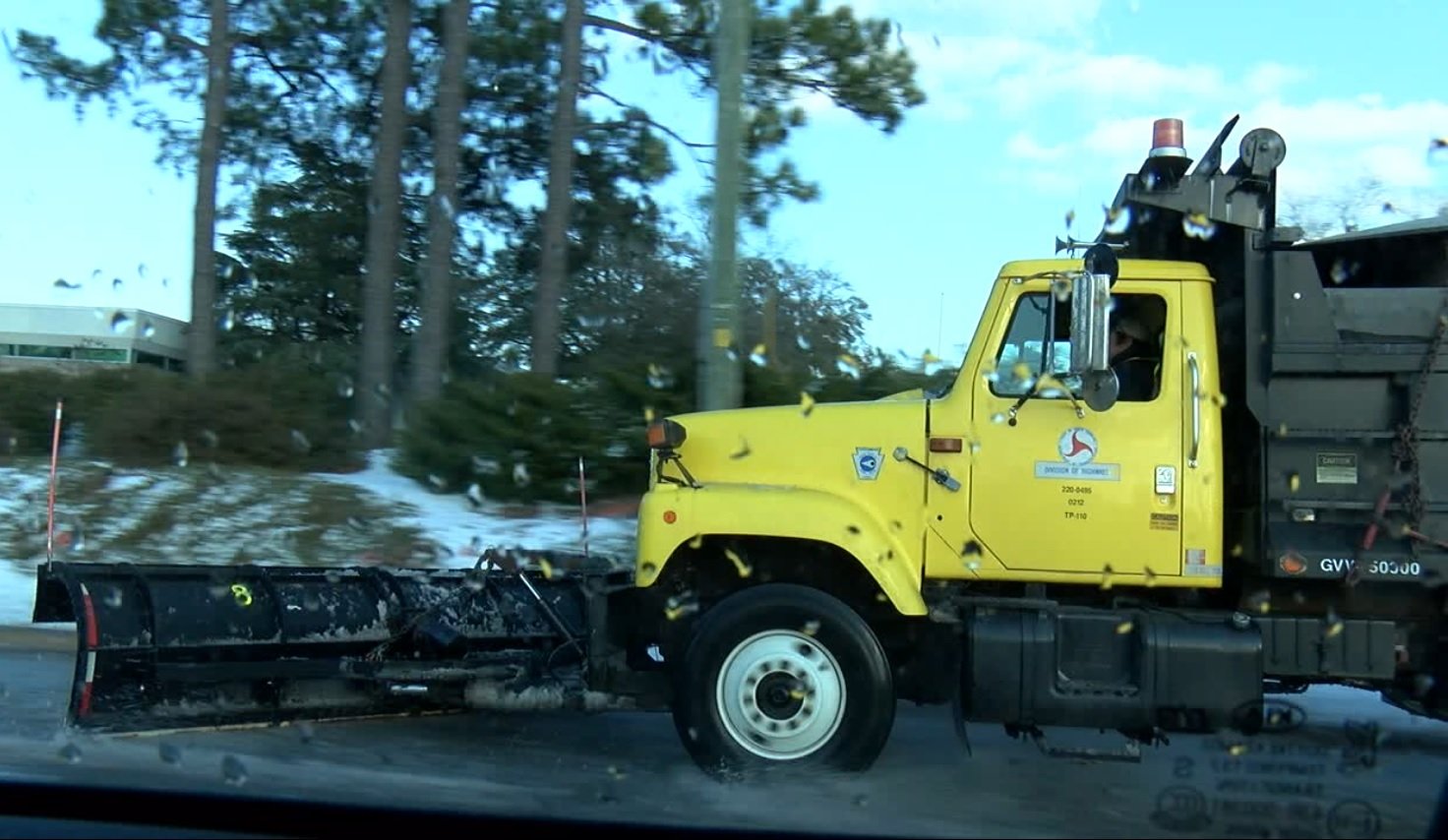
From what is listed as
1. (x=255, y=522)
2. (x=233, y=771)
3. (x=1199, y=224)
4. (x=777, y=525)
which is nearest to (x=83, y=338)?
(x=255, y=522)

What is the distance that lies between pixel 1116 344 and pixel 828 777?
2.44 m

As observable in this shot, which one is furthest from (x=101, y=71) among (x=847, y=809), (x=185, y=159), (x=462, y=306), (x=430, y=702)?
(x=847, y=809)

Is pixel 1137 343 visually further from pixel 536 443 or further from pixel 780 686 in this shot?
pixel 536 443

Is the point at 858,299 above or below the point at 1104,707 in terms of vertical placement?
above

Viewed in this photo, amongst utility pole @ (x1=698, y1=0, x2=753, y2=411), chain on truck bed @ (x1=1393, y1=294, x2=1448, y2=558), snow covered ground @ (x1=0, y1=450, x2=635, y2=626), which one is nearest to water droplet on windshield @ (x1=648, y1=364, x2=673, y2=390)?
snow covered ground @ (x1=0, y1=450, x2=635, y2=626)

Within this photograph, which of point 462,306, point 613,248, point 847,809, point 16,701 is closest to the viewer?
point 847,809

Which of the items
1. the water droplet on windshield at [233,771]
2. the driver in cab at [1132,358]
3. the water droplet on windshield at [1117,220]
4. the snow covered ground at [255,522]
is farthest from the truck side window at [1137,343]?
the snow covered ground at [255,522]

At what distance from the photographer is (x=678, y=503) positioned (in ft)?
20.9

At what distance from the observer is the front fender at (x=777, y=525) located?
6199 mm

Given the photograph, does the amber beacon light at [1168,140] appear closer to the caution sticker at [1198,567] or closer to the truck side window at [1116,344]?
the truck side window at [1116,344]

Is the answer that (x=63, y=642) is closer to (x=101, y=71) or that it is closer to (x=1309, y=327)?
(x=1309, y=327)

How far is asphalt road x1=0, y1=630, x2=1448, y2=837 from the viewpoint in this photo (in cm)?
528

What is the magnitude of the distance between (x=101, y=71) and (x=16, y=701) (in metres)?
12.7

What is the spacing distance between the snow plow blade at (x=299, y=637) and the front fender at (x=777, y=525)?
0.54 m
